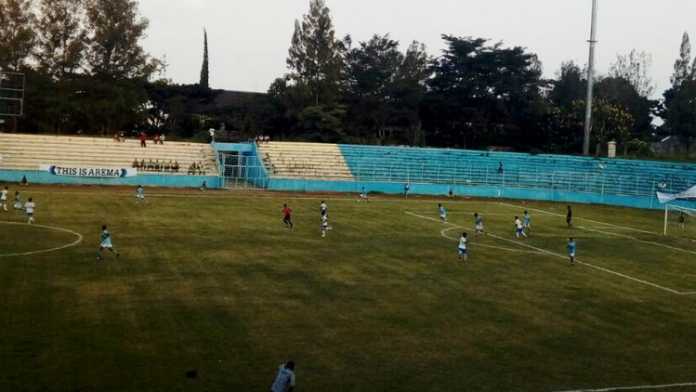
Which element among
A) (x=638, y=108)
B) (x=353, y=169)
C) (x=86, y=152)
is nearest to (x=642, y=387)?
(x=353, y=169)

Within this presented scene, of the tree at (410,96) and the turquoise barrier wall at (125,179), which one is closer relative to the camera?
the turquoise barrier wall at (125,179)

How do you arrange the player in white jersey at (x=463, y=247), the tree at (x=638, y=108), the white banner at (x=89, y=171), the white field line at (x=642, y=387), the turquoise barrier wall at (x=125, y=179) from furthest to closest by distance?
1. the tree at (x=638, y=108)
2. the white banner at (x=89, y=171)
3. the turquoise barrier wall at (x=125, y=179)
4. the player in white jersey at (x=463, y=247)
5. the white field line at (x=642, y=387)

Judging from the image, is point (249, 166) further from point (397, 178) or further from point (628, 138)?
point (628, 138)

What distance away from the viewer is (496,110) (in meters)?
99.9

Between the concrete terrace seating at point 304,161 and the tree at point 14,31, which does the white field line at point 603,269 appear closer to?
the concrete terrace seating at point 304,161

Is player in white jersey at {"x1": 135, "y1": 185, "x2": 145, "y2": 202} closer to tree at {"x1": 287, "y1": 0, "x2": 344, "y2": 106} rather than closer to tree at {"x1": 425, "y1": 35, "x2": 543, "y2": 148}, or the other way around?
tree at {"x1": 287, "y1": 0, "x2": 344, "y2": 106}

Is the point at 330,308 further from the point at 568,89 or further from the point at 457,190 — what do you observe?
the point at 568,89

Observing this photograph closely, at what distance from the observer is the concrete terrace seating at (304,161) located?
244ft

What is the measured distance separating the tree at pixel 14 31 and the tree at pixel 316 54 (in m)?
31.8

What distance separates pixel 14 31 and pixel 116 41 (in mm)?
10984

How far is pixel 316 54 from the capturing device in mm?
94250

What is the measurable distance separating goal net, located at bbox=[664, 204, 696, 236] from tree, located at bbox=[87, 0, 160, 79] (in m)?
60.1

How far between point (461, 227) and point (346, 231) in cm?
936

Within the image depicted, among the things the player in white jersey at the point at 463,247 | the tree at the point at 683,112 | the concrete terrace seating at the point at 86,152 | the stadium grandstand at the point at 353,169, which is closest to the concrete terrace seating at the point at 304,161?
the stadium grandstand at the point at 353,169
